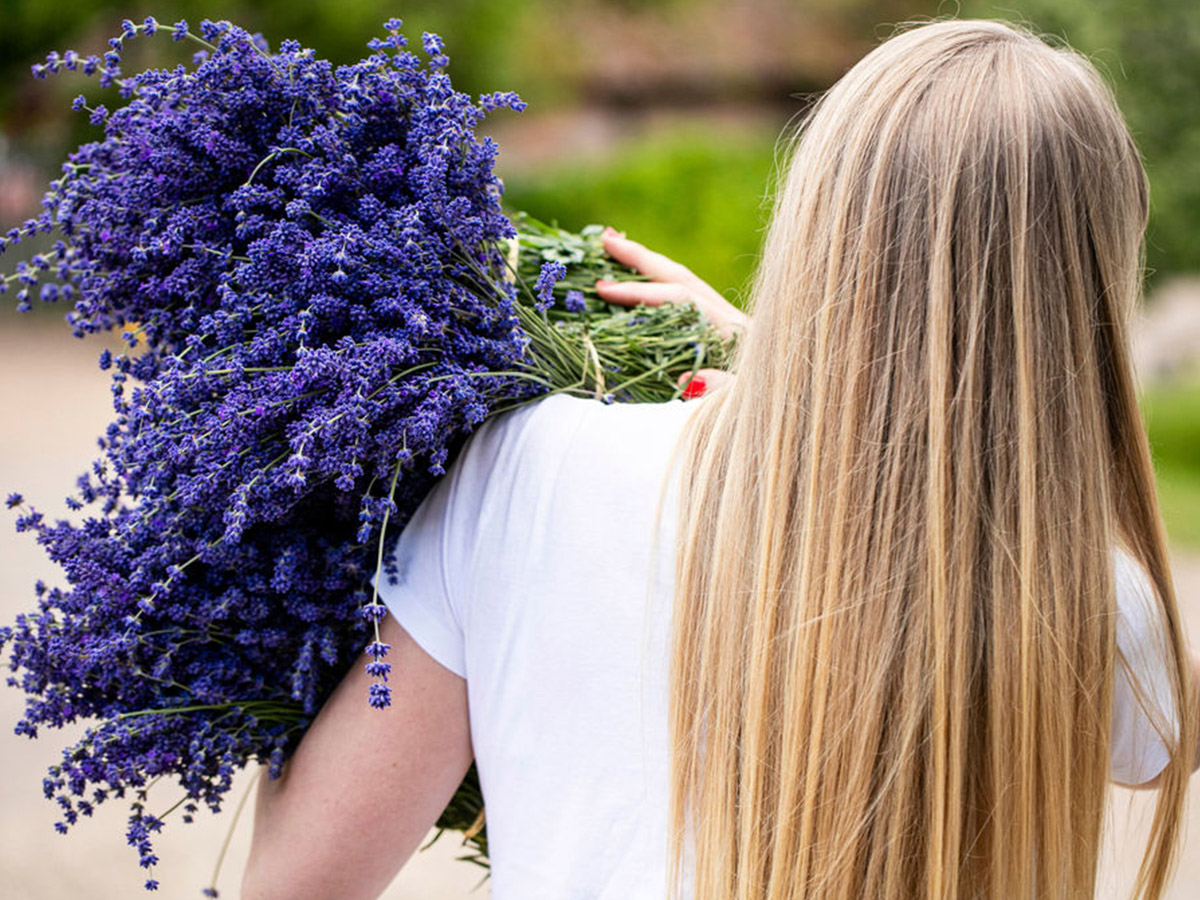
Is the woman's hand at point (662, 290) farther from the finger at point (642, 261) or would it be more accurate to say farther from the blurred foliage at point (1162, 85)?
the blurred foliage at point (1162, 85)

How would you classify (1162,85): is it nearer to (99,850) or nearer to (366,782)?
(99,850)

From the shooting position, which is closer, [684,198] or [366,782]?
[366,782]

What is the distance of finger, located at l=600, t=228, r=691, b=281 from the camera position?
6.13ft

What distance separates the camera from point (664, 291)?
1808 mm

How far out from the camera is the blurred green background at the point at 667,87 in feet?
34.0

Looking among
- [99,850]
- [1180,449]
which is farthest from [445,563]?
[1180,449]

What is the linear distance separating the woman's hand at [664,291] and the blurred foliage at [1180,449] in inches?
336

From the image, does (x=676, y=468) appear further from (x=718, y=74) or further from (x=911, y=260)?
(x=718, y=74)

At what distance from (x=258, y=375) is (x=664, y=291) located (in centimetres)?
71

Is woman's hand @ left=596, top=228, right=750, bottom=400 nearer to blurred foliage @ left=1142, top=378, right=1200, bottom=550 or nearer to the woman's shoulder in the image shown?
the woman's shoulder

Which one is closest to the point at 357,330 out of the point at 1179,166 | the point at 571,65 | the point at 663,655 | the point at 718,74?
the point at 663,655

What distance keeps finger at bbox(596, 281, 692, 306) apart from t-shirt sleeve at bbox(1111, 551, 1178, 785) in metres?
0.79

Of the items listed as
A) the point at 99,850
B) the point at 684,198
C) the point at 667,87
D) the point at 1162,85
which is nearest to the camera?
the point at 99,850

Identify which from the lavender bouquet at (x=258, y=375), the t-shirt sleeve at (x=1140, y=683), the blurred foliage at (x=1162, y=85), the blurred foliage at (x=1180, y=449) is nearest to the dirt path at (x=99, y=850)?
the t-shirt sleeve at (x=1140, y=683)
